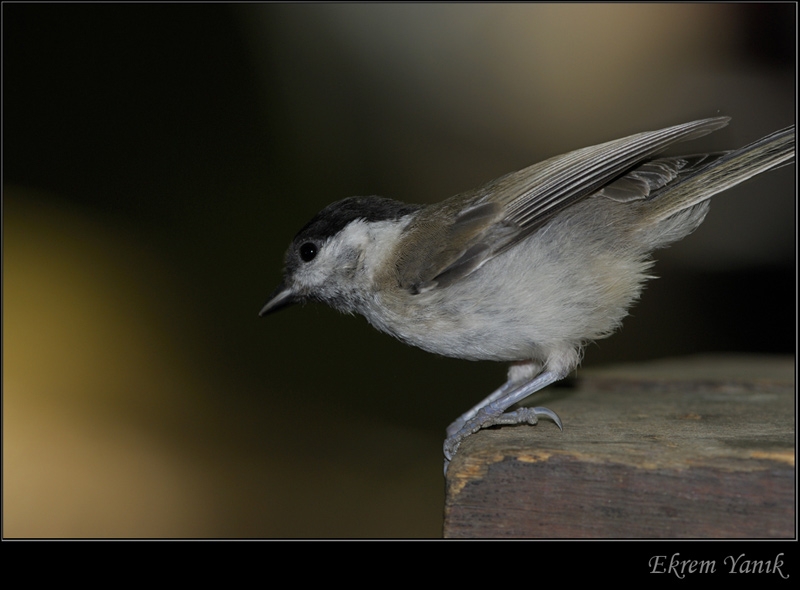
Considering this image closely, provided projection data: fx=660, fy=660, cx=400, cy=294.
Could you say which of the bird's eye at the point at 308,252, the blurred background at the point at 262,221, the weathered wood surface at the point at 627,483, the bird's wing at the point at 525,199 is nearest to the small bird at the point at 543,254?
the bird's wing at the point at 525,199

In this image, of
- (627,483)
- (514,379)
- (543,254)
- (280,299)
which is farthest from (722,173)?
(280,299)

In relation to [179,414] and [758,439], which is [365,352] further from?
→ [758,439]

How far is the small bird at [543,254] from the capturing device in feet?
6.91

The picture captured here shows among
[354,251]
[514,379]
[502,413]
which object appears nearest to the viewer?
[502,413]

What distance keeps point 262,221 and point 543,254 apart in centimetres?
300

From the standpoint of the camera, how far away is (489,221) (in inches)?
87.4

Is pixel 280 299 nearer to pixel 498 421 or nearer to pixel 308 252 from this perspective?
pixel 308 252

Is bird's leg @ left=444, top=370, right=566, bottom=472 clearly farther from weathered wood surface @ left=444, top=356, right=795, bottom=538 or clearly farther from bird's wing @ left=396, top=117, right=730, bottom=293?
bird's wing @ left=396, top=117, right=730, bottom=293

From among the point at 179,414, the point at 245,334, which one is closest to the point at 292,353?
the point at 245,334

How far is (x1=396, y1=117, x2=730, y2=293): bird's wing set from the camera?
6.76 ft

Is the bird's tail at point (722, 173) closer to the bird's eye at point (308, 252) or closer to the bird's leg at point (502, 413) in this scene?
the bird's leg at point (502, 413)

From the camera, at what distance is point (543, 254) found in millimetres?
2186

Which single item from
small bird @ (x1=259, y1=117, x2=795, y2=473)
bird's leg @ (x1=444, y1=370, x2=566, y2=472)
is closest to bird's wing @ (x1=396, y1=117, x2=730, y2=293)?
small bird @ (x1=259, y1=117, x2=795, y2=473)

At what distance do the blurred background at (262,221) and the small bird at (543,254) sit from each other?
2.07m
